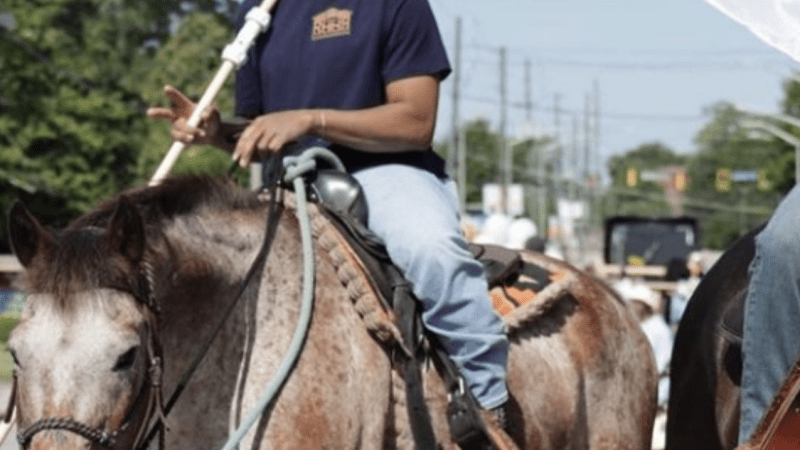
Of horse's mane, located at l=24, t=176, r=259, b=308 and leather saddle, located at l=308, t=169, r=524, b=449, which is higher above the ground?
horse's mane, located at l=24, t=176, r=259, b=308

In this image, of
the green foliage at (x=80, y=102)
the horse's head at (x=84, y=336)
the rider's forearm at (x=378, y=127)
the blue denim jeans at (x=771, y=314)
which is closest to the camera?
the horse's head at (x=84, y=336)

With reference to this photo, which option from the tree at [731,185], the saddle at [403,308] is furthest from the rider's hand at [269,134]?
the tree at [731,185]

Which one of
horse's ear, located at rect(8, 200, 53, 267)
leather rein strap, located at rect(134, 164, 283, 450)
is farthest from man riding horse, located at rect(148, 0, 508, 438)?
horse's ear, located at rect(8, 200, 53, 267)

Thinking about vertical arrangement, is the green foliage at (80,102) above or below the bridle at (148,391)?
below

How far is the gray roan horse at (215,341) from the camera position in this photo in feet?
16.7

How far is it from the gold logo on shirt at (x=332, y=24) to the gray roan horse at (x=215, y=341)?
1.92 feet

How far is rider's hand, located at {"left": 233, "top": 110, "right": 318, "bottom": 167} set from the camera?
5.84m

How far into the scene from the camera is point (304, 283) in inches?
232

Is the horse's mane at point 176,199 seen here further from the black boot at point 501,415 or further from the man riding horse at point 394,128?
the black boot at point 501,415

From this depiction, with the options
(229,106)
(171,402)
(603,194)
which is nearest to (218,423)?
(171,402)

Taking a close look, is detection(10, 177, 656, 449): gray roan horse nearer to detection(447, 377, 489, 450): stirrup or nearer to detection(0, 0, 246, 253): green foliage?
detection(447, 377, 489, 450): stirrup

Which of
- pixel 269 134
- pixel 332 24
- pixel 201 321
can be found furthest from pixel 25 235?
pixel 332 24

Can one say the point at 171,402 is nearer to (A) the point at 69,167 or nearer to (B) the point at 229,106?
(B) the point at 229,106

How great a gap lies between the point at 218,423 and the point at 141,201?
695 mm
